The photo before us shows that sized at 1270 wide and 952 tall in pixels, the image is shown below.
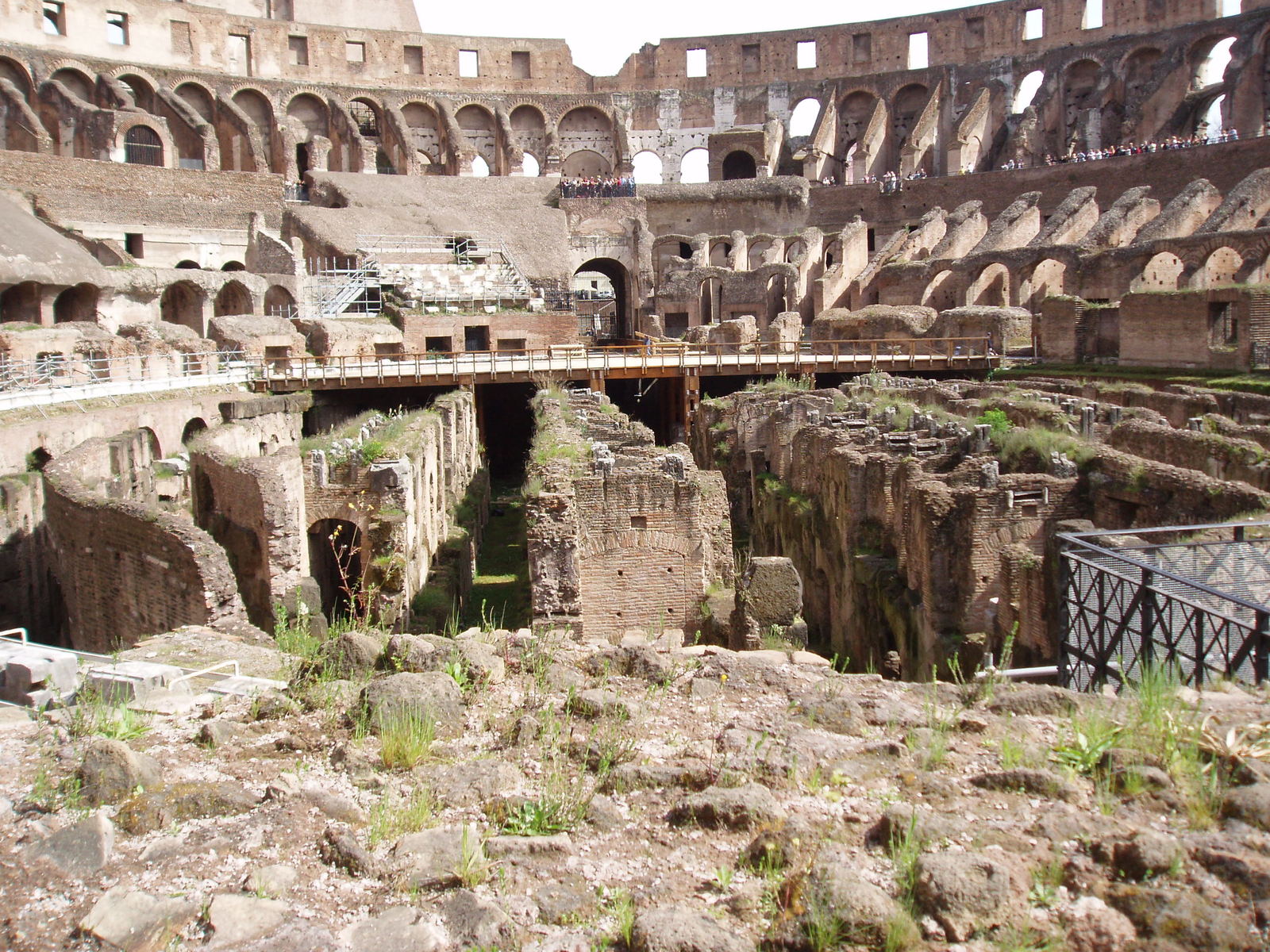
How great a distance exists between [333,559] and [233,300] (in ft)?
87.5

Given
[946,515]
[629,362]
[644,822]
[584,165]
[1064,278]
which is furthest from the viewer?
[584,165]

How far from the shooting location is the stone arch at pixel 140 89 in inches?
1906

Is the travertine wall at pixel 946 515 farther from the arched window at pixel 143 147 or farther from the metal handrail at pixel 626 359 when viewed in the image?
the arched window at pixel 143 147

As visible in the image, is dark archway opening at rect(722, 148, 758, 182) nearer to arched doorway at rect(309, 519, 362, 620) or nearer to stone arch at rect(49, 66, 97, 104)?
stone arch at rect(49, 66, 97, 104)

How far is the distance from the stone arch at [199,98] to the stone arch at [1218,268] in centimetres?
4117

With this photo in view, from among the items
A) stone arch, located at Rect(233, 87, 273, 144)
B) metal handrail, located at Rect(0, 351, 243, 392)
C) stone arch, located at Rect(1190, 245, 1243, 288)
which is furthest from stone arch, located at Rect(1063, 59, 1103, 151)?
metal handrail, located at Rect(0, 351, 243, 392)

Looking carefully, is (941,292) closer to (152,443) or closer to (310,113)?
(152,443)

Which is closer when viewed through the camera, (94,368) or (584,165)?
(94,368)

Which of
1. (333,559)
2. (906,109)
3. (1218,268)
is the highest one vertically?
(906,109)

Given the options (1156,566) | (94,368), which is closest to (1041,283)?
(94,368)

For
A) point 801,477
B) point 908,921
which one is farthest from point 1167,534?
point 801,477

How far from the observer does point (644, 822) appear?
4336mm

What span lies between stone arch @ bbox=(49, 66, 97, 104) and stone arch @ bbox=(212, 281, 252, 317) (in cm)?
1631

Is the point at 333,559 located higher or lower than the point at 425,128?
lower
